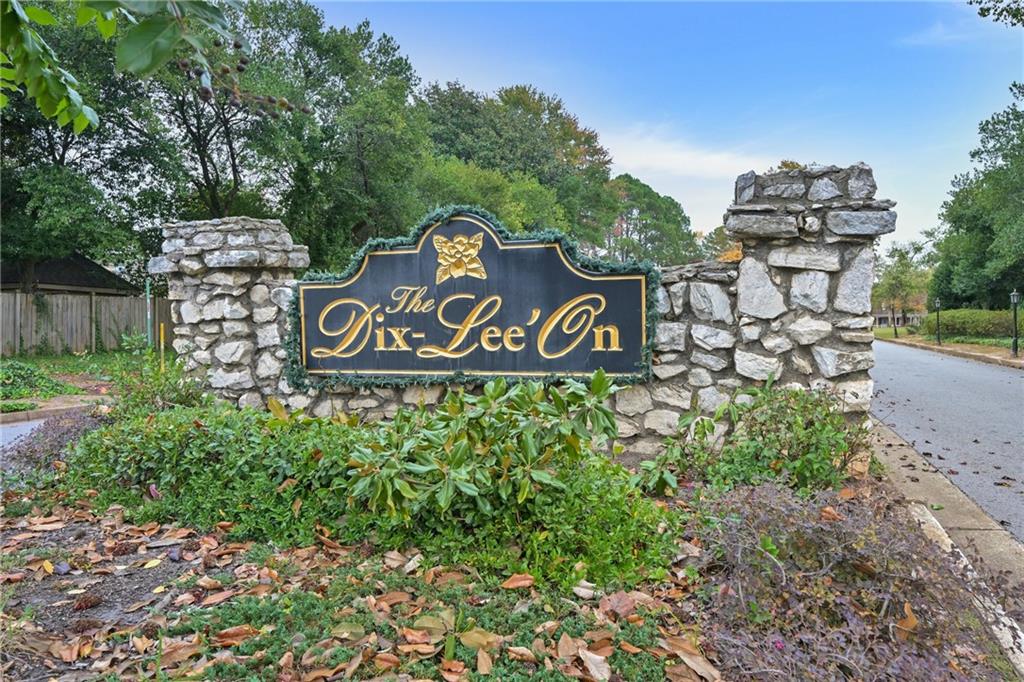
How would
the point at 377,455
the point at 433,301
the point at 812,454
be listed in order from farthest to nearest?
1. the point at 433,301
2. the point at 812,454
3. the point at 377,455

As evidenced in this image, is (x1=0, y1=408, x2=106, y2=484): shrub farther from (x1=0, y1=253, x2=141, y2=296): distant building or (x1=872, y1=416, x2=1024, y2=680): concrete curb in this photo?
(x1=0, y1=253, x2=141, y2=296): distant building

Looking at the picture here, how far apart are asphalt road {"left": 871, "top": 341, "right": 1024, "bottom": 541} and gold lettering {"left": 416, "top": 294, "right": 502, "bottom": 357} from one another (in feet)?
11.1

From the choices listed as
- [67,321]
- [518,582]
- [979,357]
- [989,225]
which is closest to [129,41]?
[518,582]

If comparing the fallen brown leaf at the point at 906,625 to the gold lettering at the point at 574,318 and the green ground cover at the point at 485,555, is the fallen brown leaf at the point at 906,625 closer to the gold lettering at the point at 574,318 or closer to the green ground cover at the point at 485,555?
the green ground cover at the point at 485,555

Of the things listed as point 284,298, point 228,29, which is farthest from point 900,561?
point 284,298

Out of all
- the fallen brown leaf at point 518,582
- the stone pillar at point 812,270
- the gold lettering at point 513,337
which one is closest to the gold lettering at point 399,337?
the gold lettering at point 513,337

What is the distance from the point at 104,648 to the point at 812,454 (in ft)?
10.4

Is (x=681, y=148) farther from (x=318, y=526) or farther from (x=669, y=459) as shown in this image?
(x=318, y=526)

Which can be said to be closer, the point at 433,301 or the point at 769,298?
the point at 769,298

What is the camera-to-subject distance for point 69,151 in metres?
Result: 16.4

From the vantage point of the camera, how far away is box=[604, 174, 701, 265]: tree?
158 feet

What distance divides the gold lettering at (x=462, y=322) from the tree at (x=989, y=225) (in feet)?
57.9

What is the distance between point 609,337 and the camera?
13.9 ft

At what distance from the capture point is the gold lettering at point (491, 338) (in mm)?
4484
